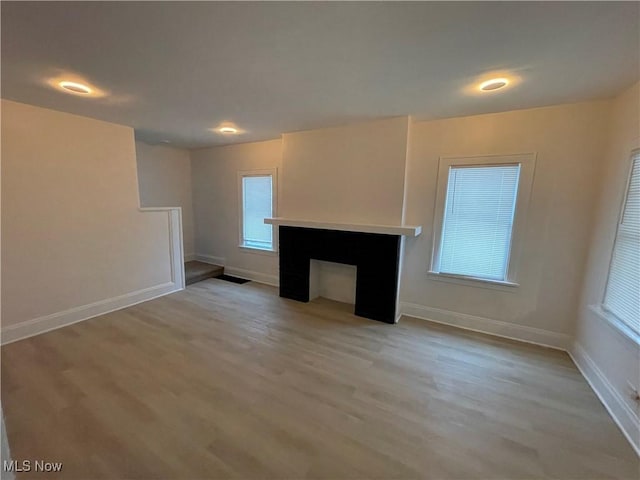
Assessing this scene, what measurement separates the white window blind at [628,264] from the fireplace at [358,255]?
1.60 m

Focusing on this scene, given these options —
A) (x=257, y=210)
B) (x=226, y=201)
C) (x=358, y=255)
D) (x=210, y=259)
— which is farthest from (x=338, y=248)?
(x=210, y=259)

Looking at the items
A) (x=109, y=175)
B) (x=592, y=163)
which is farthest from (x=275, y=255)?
(x=592, y=163)

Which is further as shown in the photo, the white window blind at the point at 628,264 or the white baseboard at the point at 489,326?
the white baseboard at the point at 489,326

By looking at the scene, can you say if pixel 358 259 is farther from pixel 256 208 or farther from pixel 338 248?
pixel 256 208

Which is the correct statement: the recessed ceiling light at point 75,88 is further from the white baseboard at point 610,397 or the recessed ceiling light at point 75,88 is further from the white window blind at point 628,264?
the white baseboard at point 610,397

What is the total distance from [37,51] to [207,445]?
271 centimetres

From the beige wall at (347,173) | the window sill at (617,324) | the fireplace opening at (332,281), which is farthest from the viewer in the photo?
the fireplace opening at (332,281)

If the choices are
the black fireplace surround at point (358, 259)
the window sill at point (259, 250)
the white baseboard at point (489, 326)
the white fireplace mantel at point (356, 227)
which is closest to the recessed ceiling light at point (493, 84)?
the white fireplace mantel at point (356, 227)

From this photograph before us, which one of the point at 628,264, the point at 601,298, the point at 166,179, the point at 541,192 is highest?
the point at 166,179

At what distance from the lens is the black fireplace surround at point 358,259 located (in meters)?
3.28

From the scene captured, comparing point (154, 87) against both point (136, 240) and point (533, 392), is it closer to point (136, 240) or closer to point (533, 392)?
point (136, 240)

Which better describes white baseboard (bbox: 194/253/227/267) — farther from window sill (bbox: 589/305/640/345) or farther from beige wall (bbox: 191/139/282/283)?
window sill (bbox: 589/305/640/345)

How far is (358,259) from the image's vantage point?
347cm

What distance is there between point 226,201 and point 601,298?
17.0 feet
